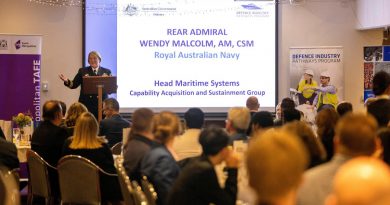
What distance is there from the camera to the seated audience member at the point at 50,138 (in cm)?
701

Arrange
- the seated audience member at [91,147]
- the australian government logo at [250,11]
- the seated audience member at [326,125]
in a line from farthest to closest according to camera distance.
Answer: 1. the australian government logo at [250,11]
2. the seated audience member at [91,147]
3. the seated audience member at [326,125]

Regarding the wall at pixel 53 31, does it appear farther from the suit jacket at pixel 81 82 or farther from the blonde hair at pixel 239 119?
the blonde hair at pixel 239 119

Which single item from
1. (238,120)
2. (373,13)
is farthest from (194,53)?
(238,120)

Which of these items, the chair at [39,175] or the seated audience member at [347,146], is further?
the chair at [39,175]

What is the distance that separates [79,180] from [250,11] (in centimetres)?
634

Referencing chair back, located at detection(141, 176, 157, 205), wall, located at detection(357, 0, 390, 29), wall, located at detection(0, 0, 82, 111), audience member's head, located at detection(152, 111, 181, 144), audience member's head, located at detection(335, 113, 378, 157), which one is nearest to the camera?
audience member's head, located at detection(335, 113, 378, 157)

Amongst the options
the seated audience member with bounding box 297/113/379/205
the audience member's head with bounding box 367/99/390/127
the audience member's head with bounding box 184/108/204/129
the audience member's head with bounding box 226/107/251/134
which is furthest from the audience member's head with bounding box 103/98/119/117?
the seated audience member with bounding box 297/113/379/205

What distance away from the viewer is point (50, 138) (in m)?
7.01

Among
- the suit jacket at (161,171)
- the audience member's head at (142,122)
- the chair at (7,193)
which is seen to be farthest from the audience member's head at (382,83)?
the chair at (7,193)

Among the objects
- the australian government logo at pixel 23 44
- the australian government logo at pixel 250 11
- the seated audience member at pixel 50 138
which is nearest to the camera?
the seated audience member at pixel 50 138

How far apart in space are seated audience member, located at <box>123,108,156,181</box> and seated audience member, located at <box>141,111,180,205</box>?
20.3 inches

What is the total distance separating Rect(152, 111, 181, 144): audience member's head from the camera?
4.89 metres

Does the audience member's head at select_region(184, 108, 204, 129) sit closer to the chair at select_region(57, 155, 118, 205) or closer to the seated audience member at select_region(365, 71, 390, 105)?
the chair at select_region(57, 155, 118, 205)

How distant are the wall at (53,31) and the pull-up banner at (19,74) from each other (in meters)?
0.94
